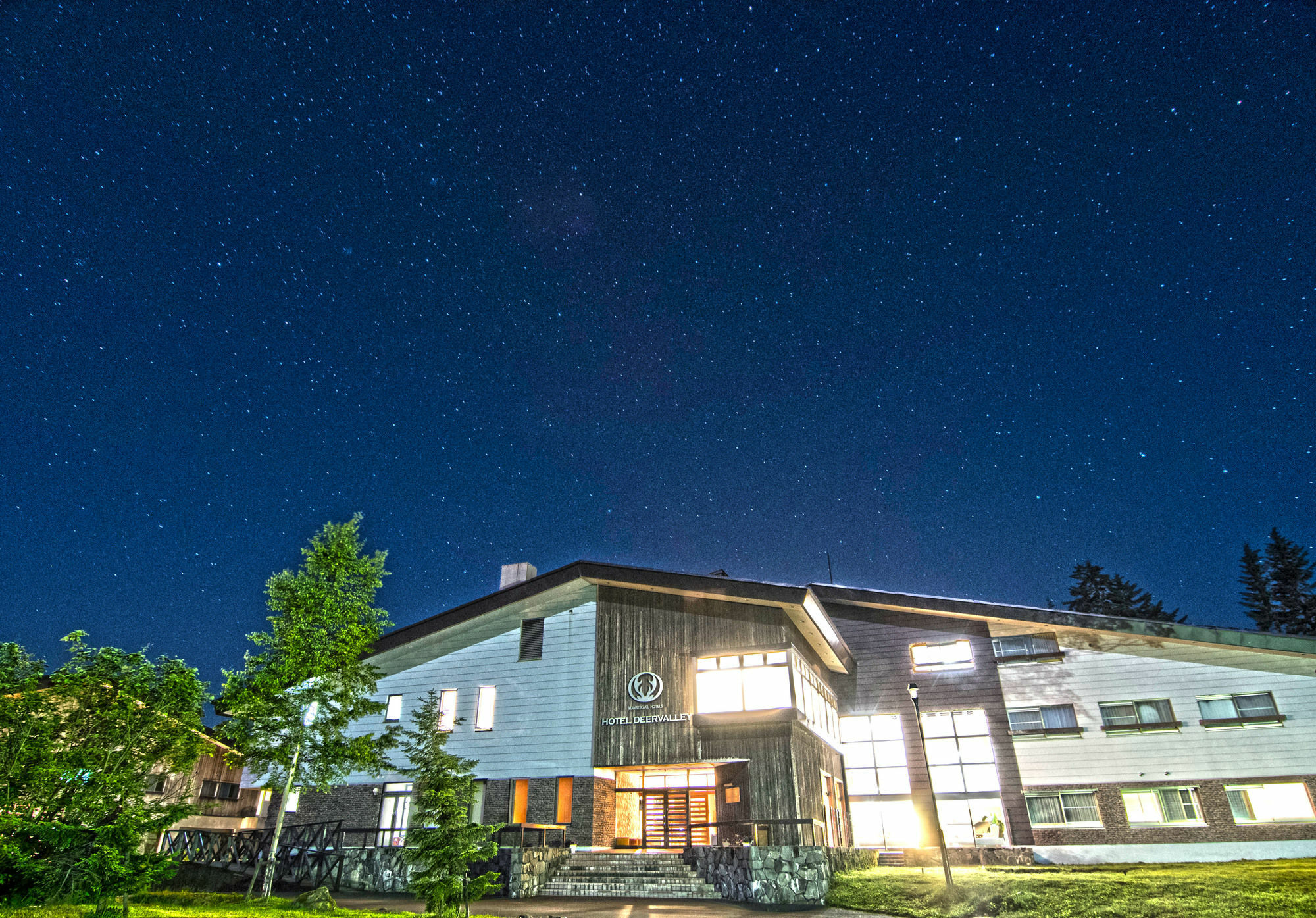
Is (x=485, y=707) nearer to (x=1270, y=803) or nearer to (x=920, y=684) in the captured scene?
(x=920, y=684)

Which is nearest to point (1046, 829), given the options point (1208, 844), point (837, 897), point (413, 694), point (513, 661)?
point (1208, 844)

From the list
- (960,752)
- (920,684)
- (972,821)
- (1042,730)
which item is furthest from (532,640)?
(1042,730)

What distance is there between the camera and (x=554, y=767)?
2303 cm

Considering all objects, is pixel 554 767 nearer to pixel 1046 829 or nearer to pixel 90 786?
pixel 90 786

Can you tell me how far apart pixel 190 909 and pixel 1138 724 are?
26.5 metres

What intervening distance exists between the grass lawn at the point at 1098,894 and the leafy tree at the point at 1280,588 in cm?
3843

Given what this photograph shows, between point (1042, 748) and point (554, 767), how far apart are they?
1615 centimetres

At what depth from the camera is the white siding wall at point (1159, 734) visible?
2286 cm

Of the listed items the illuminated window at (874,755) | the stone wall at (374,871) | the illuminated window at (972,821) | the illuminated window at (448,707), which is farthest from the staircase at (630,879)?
the illuminated window at (972,821)

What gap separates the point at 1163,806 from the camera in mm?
23422

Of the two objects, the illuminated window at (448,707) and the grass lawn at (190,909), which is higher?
the illuminated window at (448,707)

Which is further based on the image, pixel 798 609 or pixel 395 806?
pixel 395 806

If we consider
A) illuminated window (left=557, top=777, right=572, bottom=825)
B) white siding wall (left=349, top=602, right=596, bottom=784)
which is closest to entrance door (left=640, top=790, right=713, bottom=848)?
illuminated window (left=557, top=777, right=572, bottom=825)

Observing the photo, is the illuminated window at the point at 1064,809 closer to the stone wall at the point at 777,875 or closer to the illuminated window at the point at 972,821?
the illuminated window at the point at 972,821
